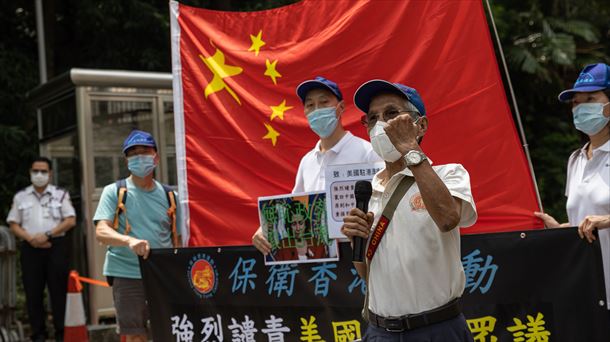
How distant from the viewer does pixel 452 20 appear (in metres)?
6.41

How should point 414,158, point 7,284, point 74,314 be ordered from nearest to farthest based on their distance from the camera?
point 414,158 < point 74,314 < point 7,284

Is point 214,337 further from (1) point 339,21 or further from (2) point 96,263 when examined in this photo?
(2) point 96,263

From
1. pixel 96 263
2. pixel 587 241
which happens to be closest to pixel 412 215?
pixel 587 241

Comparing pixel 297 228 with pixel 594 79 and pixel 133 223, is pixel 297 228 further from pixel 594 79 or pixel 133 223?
pixel 594 79

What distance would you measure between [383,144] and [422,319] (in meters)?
0.69

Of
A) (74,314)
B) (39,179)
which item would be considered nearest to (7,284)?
(39,179)

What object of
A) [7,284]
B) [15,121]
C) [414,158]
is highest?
[15,121]

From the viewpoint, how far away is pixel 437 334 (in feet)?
11.5

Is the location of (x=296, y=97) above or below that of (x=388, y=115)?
above

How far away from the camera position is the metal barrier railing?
1012cm

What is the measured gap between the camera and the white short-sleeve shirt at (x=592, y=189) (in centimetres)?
517

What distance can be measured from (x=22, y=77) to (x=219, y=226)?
979 cm

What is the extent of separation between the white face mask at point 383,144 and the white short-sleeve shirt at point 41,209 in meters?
7.39

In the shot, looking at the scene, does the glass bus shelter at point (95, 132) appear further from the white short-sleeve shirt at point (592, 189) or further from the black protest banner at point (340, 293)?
the white short-sleeve shirt at point (592, 189)
